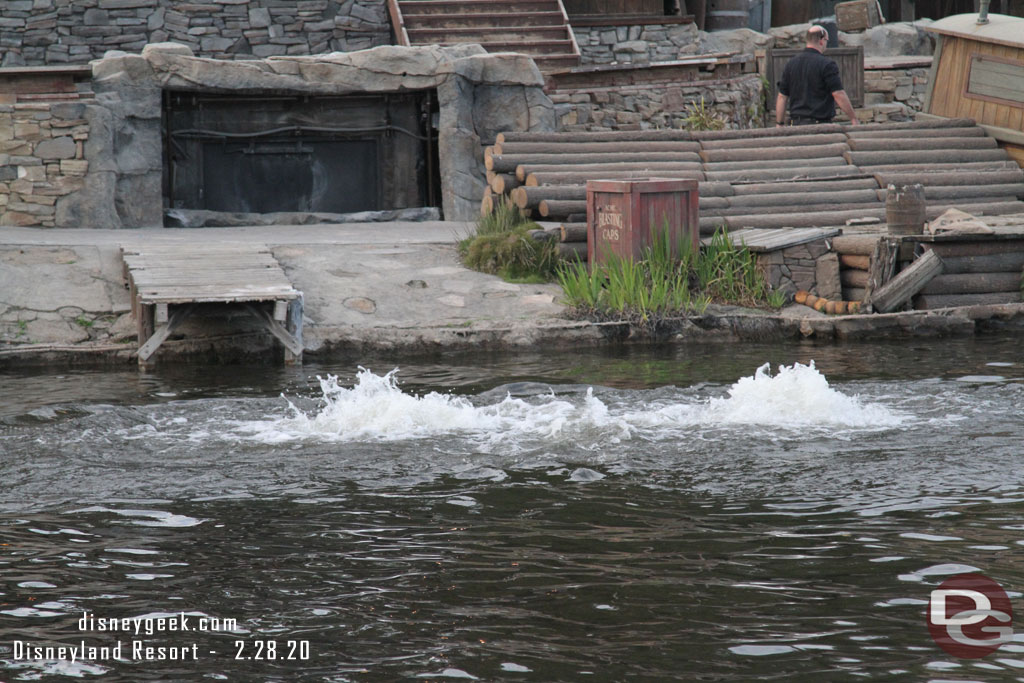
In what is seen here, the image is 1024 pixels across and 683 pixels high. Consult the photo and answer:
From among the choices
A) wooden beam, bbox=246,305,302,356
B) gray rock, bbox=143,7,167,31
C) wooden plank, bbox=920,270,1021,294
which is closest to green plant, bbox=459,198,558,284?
wooden beam, bbox=246,305,302,356

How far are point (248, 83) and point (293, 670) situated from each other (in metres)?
13.0

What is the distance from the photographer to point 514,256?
13039 millimetres

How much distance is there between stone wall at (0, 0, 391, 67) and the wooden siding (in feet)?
27.9

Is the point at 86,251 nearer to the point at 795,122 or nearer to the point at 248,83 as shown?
the point at 248,83

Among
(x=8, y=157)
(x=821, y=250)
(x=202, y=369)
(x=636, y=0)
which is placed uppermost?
(x=636, y=0)

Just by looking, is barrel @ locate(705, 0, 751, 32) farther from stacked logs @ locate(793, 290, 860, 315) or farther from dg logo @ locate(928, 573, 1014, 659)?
dg logo @ locate(928, 573, 1014, 659)

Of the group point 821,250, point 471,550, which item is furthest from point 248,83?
point 471,550

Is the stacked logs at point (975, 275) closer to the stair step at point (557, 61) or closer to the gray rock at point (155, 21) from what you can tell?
the stair step at point (557, 61)

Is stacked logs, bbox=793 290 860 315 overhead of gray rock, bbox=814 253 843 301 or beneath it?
beneath

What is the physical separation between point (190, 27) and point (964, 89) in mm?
11470

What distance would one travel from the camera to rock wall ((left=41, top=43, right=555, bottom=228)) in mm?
15398

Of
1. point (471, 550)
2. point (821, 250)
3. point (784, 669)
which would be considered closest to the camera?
point (784, 669)

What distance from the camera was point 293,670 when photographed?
425 centimetres

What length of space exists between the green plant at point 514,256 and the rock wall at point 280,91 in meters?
3.73
